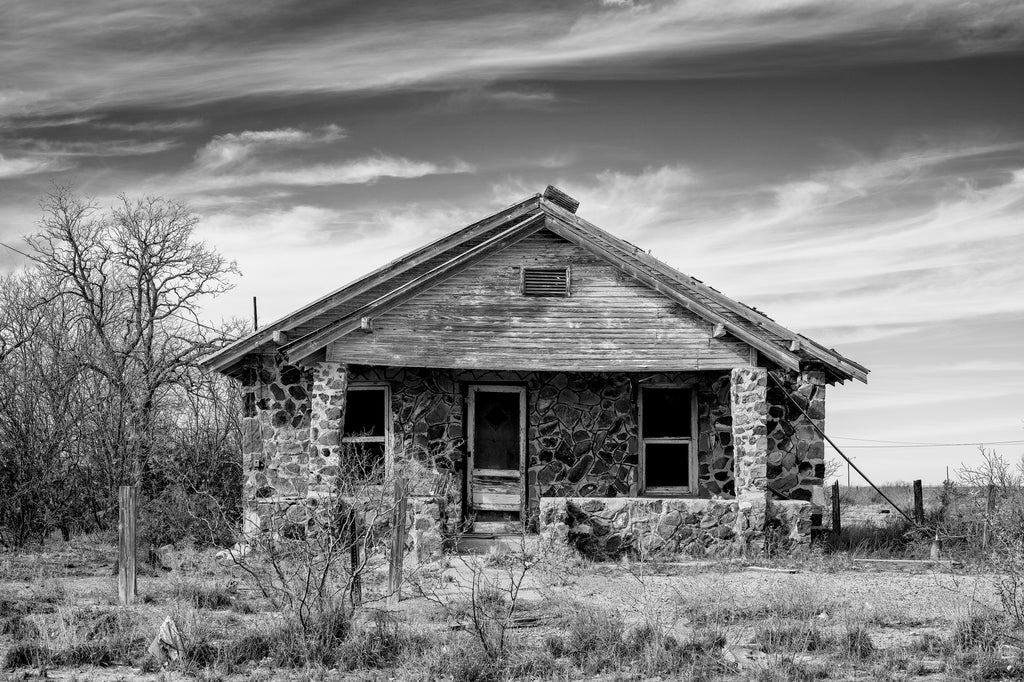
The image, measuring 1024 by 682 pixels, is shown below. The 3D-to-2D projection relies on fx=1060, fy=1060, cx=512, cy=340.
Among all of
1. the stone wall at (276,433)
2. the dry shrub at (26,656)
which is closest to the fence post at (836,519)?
the stone wall at (276,433)

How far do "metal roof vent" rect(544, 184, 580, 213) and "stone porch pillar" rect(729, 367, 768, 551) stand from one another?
4.58m

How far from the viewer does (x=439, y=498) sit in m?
16.5

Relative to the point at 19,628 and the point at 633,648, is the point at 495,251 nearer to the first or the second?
the point at 633,648

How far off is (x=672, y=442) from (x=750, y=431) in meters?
2.09

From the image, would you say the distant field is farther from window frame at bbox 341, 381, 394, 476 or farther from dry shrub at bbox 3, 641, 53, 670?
dry shrub at bbox 3, 641, 53, 670

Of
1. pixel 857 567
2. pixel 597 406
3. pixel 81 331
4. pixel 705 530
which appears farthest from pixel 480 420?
pixel 81 331

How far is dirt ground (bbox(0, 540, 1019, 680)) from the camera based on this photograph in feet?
30.3

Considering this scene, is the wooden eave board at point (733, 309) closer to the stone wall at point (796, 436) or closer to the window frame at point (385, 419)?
the stone wall at point (796, 436)

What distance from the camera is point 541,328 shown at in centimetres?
1780

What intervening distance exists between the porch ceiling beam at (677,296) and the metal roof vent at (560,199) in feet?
3.30

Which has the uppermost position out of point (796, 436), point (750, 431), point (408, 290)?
point (408, 290)

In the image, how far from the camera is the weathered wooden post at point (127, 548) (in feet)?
40.2

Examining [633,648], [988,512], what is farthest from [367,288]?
[988,512]

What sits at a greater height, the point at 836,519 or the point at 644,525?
the point at 644,525
